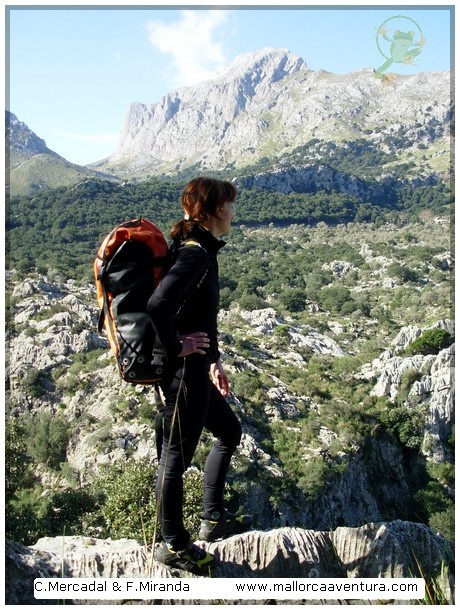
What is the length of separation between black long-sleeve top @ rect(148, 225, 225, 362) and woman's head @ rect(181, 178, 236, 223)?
8 centimetres

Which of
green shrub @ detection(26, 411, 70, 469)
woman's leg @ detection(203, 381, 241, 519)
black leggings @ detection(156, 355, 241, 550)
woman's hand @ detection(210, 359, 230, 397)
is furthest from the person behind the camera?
green shrub @ detection(26, 411, 70, 469)

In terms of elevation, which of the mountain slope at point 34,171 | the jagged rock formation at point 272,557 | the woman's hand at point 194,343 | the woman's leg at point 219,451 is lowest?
the jagged rock formation at point 272,557

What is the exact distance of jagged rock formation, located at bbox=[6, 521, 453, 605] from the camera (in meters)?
2.67

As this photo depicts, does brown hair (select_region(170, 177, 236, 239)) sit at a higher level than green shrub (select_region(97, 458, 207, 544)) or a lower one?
higher

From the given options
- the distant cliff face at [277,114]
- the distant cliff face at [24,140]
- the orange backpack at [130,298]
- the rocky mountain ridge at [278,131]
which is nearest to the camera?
the orange backpack at [130,298]

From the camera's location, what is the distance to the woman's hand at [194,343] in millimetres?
2318

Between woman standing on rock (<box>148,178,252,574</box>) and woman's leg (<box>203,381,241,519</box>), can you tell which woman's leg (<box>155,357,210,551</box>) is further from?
woman's leg (<box>203,381,241,519</box>)

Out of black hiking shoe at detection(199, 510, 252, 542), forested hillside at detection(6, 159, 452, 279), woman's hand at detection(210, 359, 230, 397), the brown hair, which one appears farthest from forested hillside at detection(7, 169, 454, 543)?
forested hillside at detection(6, 159, 452, 279)

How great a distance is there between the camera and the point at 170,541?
2564 mm

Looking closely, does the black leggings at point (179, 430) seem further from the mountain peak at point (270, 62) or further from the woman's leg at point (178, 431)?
the mountain peak at point (270, 62)

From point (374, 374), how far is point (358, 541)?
20.9 meters

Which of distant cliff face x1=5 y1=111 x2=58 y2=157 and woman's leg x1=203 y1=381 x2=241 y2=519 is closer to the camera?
woman's leg x1=203 y1=381 x2=241 y2=519

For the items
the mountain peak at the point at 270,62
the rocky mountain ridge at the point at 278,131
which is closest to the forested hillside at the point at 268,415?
the rocky mountain ridge at the point at 278,131

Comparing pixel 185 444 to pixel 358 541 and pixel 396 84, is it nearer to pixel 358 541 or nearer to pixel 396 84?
pixel 358 541
